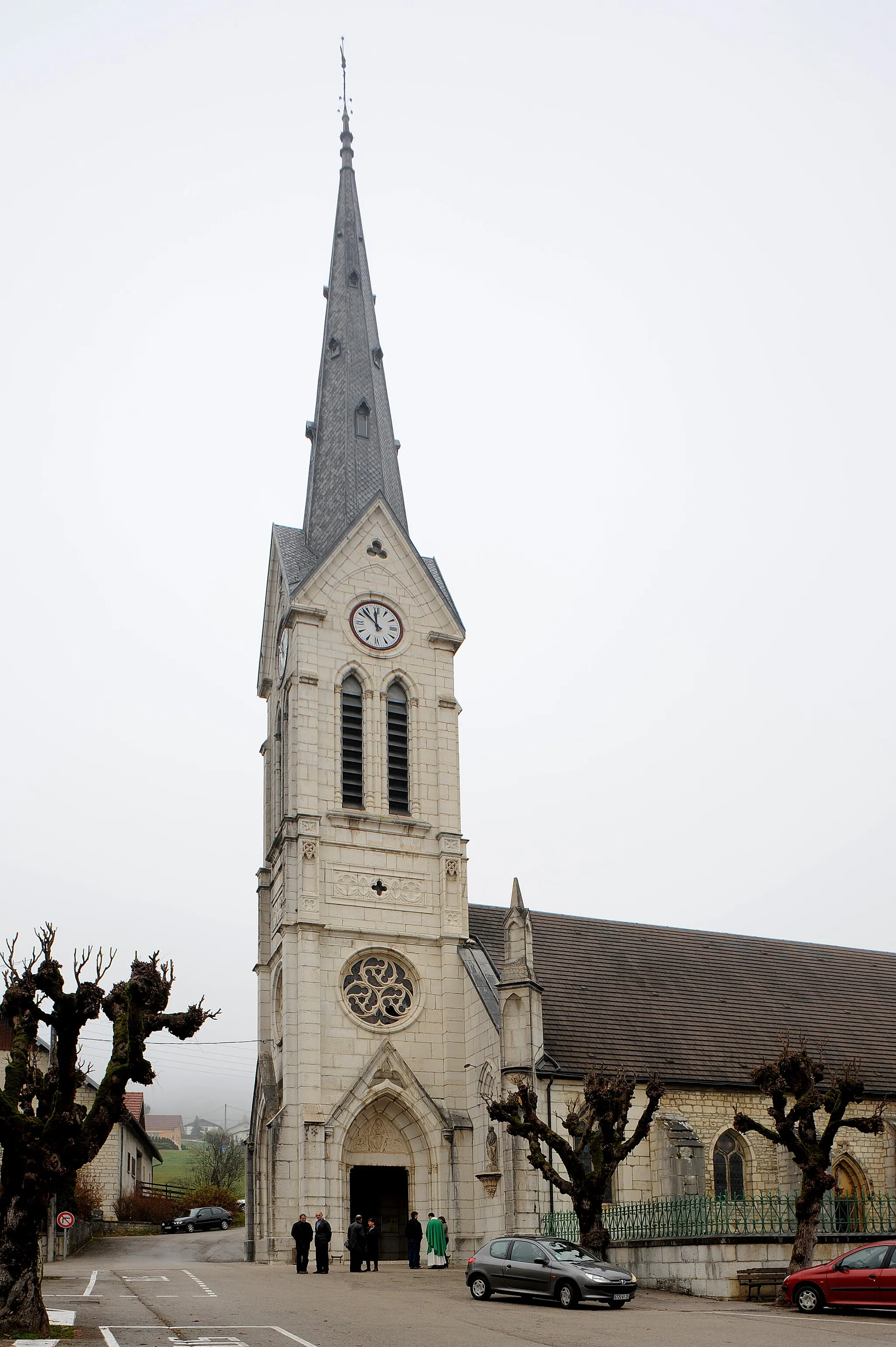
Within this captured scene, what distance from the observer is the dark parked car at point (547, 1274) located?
2212cm

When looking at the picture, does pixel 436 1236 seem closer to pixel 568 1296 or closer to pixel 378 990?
pixel 378 990

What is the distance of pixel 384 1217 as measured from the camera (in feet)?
115

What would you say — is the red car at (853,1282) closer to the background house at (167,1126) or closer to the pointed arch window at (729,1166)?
the pointed arch window at (729,1166)

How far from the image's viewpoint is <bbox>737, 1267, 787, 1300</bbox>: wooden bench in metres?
23.6

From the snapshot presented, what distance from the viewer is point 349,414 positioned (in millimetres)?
45344

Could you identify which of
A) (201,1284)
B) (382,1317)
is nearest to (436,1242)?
(201,1284)

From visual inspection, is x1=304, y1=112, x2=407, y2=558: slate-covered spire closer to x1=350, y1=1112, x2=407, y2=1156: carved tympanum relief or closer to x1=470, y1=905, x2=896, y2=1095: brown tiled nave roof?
x1=470, y1=905, x2=896, y2=1095: brown tiled nave roof

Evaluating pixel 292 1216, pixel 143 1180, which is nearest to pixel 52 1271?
pixel 292 1216

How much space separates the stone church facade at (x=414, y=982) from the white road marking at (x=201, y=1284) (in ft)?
11.4

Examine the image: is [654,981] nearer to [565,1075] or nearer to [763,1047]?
[763,1047]

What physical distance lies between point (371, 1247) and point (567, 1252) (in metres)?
9.69

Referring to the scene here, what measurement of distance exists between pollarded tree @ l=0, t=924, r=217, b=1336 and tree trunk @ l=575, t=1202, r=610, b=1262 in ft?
33.8

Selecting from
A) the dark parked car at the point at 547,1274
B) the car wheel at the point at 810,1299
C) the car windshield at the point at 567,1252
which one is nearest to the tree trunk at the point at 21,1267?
the dark parked car at the point at 547,1274

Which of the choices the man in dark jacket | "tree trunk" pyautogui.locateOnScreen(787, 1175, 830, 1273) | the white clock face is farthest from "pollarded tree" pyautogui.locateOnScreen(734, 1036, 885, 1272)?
the white clock face
